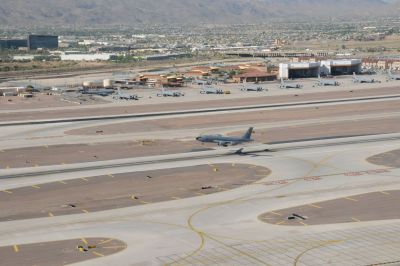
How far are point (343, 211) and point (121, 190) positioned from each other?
24.8 metres

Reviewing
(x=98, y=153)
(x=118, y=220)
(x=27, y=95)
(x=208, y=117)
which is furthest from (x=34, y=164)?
(x=27, y=95)

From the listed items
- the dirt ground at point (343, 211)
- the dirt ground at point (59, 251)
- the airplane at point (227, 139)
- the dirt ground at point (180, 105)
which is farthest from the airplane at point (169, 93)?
the dirt ground at point (59, 251)

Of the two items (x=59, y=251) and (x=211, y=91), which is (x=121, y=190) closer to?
(x=59, y=251)

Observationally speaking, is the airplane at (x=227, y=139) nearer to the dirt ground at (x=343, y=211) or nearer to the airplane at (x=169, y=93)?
the dirt ground at (x=343, y=211)

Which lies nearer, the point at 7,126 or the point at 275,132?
the point at 275,132

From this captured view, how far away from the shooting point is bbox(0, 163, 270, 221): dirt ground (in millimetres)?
76794

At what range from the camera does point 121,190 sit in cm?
8388

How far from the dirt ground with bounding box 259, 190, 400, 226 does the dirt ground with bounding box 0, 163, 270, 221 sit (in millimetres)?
11853

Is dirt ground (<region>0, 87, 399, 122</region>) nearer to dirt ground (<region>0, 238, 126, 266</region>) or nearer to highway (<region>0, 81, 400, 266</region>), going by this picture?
highway (<region>0, 81, 400, 266</region>)

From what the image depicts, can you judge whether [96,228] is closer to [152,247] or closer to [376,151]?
[152,247]

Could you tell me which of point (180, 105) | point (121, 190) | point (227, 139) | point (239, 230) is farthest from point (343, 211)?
point (180, 105)

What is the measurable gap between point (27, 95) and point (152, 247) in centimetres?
12779

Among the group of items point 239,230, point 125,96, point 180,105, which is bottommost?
point 239,230

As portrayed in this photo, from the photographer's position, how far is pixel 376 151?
104688 mm
